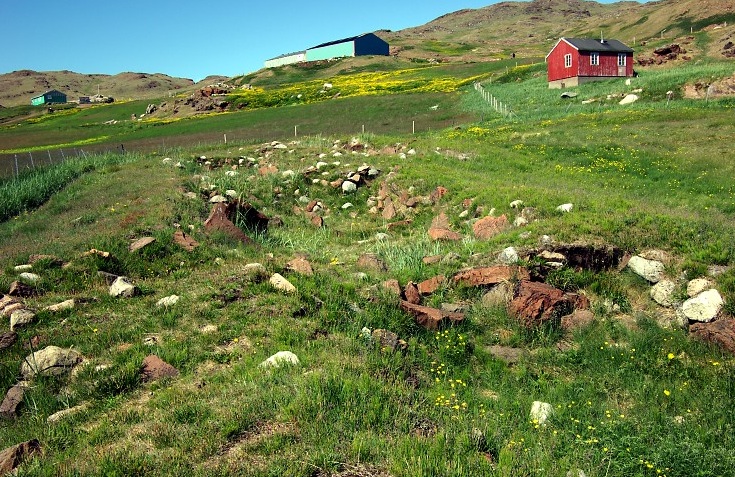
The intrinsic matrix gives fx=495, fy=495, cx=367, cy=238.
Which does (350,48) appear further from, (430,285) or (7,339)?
(7,339)

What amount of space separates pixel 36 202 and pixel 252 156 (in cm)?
1027

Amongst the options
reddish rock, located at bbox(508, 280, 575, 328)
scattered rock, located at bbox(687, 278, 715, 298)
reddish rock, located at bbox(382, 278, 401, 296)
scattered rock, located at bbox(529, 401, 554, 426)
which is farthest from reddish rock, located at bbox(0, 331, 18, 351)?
scattered rock, located at bbox(687, 278, 715, 298)

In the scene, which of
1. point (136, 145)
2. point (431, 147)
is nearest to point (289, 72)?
point (136, 145)

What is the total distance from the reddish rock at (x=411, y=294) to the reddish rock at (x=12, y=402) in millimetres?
6463

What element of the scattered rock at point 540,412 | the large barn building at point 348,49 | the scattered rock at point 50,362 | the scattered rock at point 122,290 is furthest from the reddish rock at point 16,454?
the large barn building at point 348,49

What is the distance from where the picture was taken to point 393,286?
1006 centimetres

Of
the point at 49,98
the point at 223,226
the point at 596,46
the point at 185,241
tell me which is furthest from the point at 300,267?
the point at 49,98

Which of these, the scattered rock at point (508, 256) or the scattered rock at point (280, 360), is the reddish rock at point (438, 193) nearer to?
the scattered rock at point (508, 256)

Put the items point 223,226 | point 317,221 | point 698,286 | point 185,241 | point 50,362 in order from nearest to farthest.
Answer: point 50,362, point 698,286, point 185,241, point 223,226, point 317,221

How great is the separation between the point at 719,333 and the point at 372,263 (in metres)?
6.83

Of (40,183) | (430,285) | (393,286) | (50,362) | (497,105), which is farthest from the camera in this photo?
(497,105)

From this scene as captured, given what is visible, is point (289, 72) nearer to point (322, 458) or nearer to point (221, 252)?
point (221, 252)

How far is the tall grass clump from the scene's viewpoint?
1786 centimetres

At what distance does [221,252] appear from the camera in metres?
12.4
